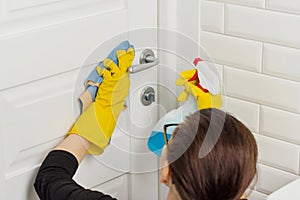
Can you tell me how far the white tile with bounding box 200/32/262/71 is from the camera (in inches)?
64.9

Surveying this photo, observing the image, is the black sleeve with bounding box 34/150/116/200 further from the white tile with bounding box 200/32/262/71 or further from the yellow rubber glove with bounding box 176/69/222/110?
the white tile with bounding box 200/32/262/71

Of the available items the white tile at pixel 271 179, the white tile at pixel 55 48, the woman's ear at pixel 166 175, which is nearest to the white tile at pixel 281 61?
the white tile at pixel 271 179

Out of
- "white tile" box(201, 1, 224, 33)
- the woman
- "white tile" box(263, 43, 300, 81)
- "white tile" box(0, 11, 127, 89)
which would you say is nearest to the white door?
"white tile" box(0, 11, 127, 89)

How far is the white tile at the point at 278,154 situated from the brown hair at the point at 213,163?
19.6 inches

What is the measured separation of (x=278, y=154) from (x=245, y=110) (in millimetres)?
142

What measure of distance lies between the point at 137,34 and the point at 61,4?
0.28 metres

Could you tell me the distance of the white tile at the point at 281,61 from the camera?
1.57 meters

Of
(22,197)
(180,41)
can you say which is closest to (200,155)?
(22,197)

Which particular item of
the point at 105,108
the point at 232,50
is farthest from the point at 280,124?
the point at 105,108

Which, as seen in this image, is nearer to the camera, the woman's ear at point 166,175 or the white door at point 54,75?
the woman's ear at point 166,175

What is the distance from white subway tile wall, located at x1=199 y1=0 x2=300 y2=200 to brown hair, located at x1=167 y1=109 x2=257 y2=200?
48 cm

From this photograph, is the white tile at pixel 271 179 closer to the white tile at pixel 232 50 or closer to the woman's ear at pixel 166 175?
the white tile at pixel 232 50

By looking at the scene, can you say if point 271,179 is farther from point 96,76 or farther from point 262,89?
point 96,76

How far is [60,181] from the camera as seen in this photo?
1.43m
